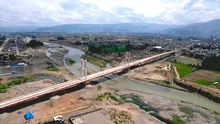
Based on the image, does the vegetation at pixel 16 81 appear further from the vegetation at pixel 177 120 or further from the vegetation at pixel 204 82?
the vegetation at pixel 204 82

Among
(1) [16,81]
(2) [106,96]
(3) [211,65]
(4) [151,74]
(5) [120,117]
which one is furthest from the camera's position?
(3) [211,65]

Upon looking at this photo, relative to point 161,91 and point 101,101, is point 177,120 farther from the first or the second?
point 161,91

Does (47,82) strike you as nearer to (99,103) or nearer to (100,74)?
(100,74)

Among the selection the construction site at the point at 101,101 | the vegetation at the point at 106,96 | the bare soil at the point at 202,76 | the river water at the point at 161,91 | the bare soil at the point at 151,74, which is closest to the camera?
the construction site at the point at 101,101

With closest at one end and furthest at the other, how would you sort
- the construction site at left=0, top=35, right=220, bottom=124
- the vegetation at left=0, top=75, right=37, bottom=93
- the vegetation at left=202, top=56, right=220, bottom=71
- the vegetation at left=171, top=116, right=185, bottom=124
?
the construction site at left=0, top=35, right=220, bottom=124, the vegetation at left=171, top=116, right=185, bottom=124, the vegetation at left=0, top=75, right=37, bottom=93, the vegetation at left=202, top=56, right=220, bottom=71

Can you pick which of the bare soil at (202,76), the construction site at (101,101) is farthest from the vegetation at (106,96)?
the bare soil at (202,76)

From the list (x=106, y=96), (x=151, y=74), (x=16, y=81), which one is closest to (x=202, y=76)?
(x=151, y=74)

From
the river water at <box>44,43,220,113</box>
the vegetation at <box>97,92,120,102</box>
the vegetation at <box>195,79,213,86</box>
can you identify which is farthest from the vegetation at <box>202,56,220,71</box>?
the vegetation at <box>97,92,120,102</box>

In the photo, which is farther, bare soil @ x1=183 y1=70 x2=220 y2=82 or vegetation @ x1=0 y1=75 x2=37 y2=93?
bare soil @ x1=183 y1=70 x2=220 y2=82

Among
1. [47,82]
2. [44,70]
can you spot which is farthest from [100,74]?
[44,70]

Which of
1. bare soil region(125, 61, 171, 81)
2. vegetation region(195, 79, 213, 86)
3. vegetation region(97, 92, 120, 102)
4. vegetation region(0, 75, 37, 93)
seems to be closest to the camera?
vegetation region(97, 92, 120, 102)

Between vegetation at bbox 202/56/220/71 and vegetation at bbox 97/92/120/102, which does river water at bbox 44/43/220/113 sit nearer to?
vegetation at bbox 97/92/120/102
